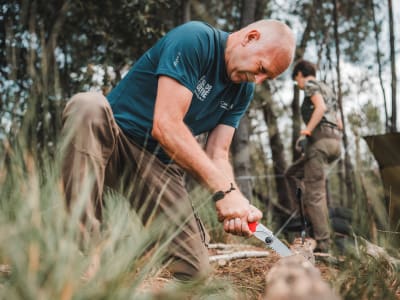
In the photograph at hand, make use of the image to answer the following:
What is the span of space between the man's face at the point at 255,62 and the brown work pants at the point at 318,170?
7.32ft

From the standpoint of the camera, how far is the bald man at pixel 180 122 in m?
1.65

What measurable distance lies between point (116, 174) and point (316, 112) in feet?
7.94

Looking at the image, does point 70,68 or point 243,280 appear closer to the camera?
point 243,280

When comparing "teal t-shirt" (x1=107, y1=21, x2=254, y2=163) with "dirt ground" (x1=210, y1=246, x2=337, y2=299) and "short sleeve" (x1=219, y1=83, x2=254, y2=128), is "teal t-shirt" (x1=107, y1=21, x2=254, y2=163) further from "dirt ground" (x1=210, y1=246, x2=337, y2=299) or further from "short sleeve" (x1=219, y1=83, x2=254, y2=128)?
"dirt ground" (x1=210, y1=246, x2=337, y2=299)

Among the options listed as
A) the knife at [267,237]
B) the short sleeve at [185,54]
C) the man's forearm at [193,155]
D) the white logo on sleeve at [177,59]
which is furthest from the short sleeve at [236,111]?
the knife at [267,237]

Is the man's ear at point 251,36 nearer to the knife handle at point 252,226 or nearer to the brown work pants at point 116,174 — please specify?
the brown work pants at point 116,174

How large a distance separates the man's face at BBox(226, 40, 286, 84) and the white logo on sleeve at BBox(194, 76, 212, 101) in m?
0.13

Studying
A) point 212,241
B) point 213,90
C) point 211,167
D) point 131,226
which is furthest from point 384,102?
point 131,226

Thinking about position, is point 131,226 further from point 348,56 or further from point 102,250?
point 348,56

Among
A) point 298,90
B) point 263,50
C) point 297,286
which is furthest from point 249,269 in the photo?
point 298,90

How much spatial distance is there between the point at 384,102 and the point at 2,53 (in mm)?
4480

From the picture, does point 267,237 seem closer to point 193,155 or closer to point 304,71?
point 193,155

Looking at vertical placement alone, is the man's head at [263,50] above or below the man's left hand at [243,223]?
above

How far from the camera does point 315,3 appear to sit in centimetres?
667
